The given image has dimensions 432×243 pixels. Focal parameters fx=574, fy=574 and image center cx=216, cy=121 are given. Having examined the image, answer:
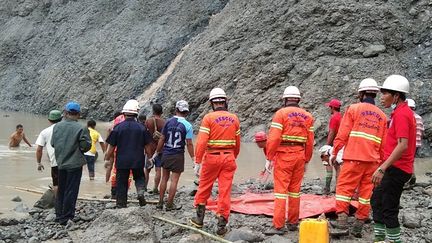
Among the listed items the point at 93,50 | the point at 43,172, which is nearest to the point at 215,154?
the point at 43,172

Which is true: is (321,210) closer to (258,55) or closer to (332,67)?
(332,67)

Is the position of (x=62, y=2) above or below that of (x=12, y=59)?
above

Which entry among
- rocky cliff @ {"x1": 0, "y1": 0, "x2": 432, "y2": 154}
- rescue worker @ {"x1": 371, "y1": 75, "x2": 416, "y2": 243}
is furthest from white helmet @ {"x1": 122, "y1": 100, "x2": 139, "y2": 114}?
rocky cliff @ {"x1": 0, "y1": 0, "x2": 432, "y2": 154}

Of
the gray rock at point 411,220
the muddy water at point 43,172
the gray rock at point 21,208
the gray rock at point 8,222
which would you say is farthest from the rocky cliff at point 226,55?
the gray rock at point 8,222

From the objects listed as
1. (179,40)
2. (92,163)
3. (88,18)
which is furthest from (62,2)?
(92,163)

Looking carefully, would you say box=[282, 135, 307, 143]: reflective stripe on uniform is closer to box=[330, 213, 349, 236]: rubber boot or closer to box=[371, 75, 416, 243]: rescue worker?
box=[330, 213, 349, 236]: rubber boot

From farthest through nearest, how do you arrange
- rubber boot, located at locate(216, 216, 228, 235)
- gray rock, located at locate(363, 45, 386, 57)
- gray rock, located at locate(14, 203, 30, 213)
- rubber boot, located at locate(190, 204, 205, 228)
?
gray rock, located at locate(363, 45, 386, 57) < gray rock, located at locate(14, 203, 30, 213) < rubber boot, located at locate(190, 204, 205, 228) < rubber boot, located at locate(216, 216, 228, 235)

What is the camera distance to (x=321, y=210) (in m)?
7.94

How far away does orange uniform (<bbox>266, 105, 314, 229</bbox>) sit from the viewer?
7.04m

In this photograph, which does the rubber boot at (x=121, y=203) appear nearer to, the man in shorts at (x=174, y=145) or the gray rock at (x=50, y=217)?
the man in shorts at (x=174, y=145)

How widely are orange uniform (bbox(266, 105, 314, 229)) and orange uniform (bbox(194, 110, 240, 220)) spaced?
1.71 feet

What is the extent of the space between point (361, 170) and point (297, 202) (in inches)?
36.6

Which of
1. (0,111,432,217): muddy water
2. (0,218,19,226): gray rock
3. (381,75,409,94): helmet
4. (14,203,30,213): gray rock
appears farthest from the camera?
(0,111,432,217): muddy water

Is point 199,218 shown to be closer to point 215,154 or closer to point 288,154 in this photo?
point 215,154
